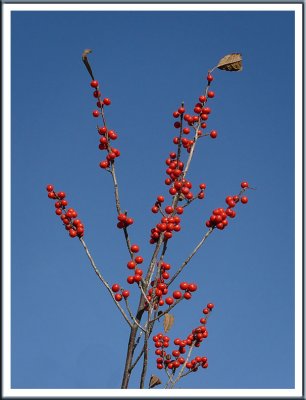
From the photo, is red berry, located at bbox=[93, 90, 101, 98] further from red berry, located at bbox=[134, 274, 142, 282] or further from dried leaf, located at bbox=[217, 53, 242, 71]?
red berry, located at bbox=[134, 274, 142, 282]

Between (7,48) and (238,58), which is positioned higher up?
(7,48)

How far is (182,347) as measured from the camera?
179 inches

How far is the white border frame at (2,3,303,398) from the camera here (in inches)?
138

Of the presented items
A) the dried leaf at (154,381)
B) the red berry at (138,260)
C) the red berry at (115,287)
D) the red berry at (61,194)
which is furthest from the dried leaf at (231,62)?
the dried leaf at (154,381)

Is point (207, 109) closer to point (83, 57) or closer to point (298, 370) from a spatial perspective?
point (83, 57)

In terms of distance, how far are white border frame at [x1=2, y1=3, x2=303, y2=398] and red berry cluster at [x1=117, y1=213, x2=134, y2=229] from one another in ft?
3.77

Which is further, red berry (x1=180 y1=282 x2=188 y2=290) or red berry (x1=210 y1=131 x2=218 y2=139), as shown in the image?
red berry (x1=210 y1=131 x2=218 y2=139)

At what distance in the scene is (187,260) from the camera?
3391mm

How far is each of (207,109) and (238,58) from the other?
1.70 feet

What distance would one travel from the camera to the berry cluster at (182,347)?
4.41 meters

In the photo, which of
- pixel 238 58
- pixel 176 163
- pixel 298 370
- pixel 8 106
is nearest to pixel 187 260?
pixel 176 163

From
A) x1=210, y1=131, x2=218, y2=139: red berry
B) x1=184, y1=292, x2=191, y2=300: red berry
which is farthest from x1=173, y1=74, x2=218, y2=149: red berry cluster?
x1=184, y1=292, x2=191, y2=300: red berry

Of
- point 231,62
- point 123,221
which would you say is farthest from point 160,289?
point 231,62

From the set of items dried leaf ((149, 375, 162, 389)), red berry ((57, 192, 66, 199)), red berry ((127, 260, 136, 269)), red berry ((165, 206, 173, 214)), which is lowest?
dried leaf ((149, 375, 162, 389))
